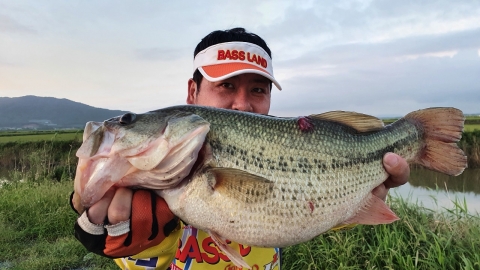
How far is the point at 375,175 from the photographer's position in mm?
2328

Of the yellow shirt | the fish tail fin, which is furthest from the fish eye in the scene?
the fish tail fin

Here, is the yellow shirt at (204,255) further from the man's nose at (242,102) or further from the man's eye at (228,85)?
the man's eye at (228,85)

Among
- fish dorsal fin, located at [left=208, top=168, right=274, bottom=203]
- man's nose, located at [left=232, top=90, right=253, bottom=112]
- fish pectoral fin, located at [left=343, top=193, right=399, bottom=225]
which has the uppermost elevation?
man's nose, located at [left=232, top=90, right=253, bottom=112]

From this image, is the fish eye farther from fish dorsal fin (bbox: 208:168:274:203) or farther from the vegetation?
the vegetation

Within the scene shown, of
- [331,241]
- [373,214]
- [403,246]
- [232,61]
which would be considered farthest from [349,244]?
[232,61]

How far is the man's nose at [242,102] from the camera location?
2.80 meters

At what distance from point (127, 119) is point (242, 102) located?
3.79 ft

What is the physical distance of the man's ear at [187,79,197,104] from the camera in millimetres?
3201

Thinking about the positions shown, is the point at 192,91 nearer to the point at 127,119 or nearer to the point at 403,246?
the point at 127,119

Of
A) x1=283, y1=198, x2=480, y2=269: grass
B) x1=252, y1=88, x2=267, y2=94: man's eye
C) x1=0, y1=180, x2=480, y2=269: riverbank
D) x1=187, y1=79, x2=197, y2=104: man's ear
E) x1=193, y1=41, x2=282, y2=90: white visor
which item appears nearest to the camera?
x1=193, y1=41, x2=282, y2=90: white visor

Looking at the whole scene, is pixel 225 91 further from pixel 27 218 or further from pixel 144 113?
pixel 27 218

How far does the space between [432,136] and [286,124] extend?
3.55 ft

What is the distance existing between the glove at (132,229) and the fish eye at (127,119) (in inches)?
14.5

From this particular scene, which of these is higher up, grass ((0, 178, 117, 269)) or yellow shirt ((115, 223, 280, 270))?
yellow shirt ((115, 223, 280, 270))
